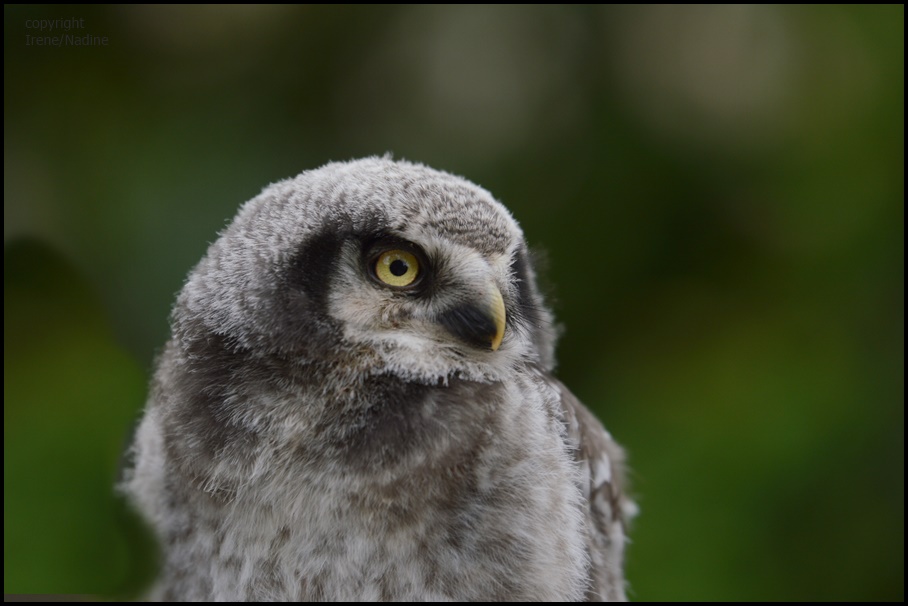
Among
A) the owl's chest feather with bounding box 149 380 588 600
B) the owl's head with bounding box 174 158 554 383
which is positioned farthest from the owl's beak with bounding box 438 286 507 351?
the owl's chest feather with bounding box 149 380 588 600

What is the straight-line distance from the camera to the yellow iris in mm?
1152

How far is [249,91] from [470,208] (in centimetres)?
138

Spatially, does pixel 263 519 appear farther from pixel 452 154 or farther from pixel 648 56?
pixel 648 56

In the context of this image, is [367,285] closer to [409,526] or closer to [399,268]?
[399,268]

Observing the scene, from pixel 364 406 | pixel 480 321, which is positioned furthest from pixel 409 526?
pixel 480 321

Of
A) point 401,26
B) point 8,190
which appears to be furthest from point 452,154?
point 8,190

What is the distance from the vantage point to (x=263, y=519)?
118cm

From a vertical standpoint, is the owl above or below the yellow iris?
below

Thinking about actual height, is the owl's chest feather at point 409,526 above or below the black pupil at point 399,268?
below

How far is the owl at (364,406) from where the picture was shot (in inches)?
44.5

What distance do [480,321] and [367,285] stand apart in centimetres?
17

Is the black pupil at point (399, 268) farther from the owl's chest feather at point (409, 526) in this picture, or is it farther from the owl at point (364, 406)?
the owl's chest feather at point (409, 526)

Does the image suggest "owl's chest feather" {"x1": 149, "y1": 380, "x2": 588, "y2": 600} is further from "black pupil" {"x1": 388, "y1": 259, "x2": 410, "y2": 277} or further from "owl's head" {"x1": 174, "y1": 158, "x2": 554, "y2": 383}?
"black pupil" {"x1": 388, "y1": 259, "x2": 410, "y2": 277}

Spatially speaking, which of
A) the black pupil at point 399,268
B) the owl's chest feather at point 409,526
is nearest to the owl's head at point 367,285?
the black pupil at point 399,268
